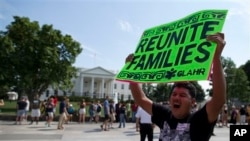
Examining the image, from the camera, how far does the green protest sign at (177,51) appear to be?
3.28 metres

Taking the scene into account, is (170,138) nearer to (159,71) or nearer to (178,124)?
(178,124)

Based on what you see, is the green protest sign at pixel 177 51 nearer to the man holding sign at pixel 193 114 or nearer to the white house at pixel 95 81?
the man holding sign at pixel 193 114

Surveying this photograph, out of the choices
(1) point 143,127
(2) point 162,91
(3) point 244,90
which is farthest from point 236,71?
(1) point 143,127

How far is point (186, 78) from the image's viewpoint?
10.8 feet

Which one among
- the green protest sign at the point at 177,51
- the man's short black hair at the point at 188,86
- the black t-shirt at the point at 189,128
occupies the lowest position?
the black t-shirt at the point at 189,128

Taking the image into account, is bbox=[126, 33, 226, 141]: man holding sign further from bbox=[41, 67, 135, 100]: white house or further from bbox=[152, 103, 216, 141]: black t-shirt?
bbox=[41, 67, 135, 100]: white house

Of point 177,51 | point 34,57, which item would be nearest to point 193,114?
point 177,51

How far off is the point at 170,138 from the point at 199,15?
1.42 m

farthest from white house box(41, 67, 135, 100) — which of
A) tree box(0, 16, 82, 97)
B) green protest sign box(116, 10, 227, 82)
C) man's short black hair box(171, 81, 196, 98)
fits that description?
man's short black hair box(171, 81, 196, 98)

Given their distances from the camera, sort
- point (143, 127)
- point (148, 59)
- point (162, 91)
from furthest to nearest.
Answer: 1. point (162, 91)
2. point (143, 127)
3. point (148, 59)

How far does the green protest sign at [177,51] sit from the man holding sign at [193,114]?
10 centimetres

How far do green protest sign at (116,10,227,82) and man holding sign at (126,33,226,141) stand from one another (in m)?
0.10

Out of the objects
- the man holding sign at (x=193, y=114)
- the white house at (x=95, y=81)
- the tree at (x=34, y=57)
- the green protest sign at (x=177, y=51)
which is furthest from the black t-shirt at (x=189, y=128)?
the white house at (x=95, y=81)

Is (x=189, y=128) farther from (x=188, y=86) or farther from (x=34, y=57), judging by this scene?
(x=34, y=57)
